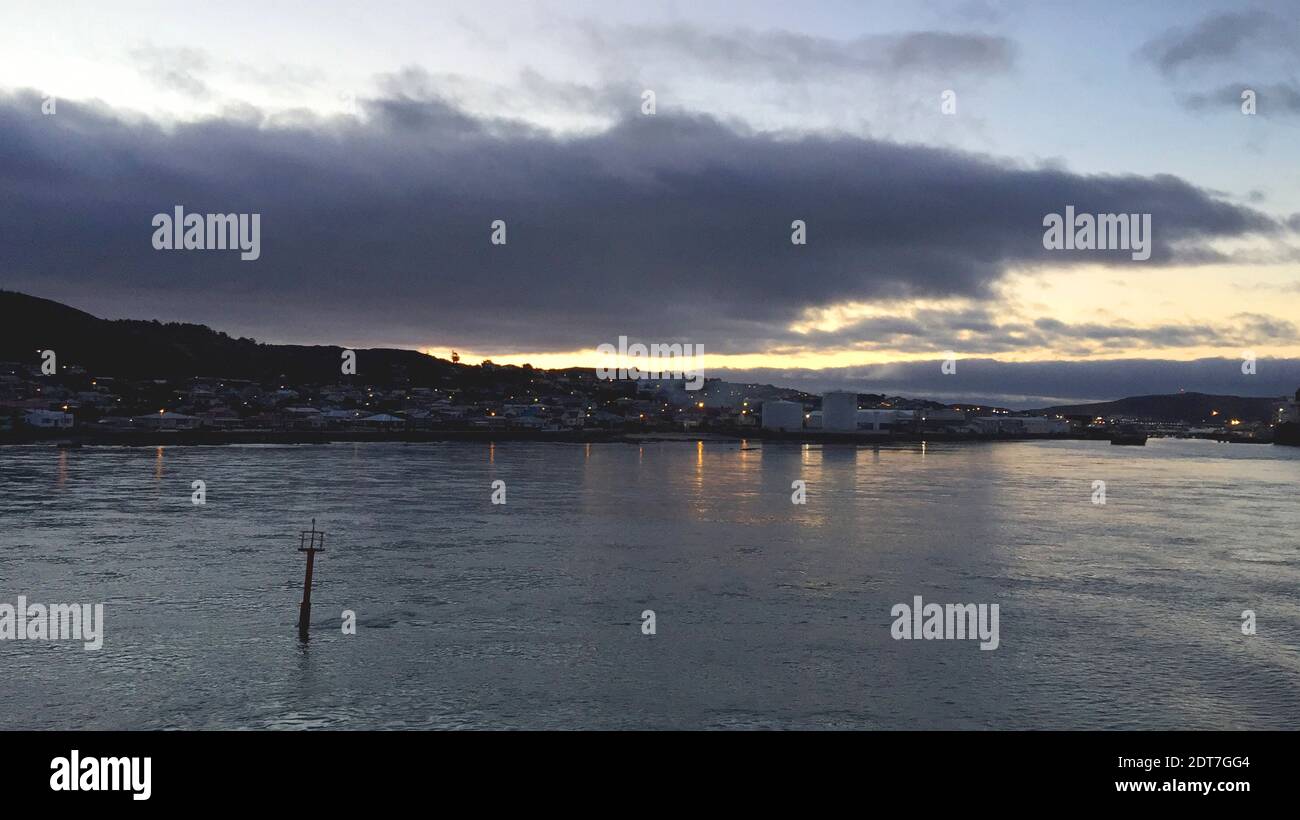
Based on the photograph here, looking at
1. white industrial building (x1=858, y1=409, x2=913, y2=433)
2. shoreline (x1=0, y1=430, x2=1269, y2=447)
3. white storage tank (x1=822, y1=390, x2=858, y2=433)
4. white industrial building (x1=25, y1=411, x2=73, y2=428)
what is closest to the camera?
shoreline (x1=0, y1=430, x2=1269, y2=447)

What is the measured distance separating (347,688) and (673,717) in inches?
226

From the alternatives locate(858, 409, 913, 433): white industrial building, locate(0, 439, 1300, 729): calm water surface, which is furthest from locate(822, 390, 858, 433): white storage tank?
locate(0, 439, 1300, 729): calm water surface

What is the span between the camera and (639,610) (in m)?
22.2

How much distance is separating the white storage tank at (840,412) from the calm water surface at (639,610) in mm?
106993

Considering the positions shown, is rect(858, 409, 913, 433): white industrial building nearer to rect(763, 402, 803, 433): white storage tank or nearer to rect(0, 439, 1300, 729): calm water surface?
rect(763, 402, 803, 433): white storage tank

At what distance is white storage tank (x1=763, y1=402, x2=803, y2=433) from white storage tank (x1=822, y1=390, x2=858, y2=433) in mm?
4436

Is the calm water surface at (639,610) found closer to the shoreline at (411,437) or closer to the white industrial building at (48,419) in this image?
the shoreline at (411,437)

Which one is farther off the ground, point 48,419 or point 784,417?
point 48,419

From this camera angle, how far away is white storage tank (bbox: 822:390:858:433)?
513 ft

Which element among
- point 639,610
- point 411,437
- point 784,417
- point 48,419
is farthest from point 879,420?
A: point 639,610

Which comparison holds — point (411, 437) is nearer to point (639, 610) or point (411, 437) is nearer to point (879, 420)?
point (879, 420)

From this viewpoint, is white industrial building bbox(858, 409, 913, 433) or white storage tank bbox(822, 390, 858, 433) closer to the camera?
white storage tank bbox(822, 390, 858, 433)

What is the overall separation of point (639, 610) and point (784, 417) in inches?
5599
